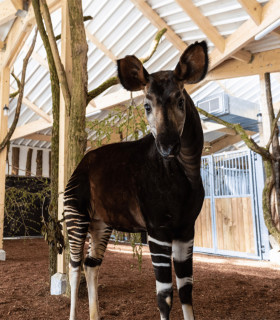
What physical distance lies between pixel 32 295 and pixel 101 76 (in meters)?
6.95

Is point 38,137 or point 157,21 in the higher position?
point 157,21

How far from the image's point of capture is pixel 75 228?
213 cm

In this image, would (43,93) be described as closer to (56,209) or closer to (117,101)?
(117,101)

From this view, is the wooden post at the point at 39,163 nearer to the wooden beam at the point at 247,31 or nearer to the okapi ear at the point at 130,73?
the wooden beam at the point at 247,31

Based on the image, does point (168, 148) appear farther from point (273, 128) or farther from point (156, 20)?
point (156, 20)

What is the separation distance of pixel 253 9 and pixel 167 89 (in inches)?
163

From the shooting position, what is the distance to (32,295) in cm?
312

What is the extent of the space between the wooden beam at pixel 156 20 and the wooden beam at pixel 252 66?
102cm

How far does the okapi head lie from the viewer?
56.0 inches

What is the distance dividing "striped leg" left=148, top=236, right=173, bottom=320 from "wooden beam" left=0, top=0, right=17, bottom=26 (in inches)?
172

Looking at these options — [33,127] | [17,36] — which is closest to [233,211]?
[17,36]

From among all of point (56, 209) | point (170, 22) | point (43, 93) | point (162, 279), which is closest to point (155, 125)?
point (162, 279)

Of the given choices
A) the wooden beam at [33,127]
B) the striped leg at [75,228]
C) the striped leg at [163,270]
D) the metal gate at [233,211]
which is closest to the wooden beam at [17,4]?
the striped leg at [75,228]

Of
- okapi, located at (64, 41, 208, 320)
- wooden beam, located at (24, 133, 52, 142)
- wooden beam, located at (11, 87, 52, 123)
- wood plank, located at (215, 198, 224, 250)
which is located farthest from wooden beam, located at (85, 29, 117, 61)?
okapi, located at (64, 41, 208, 320)
